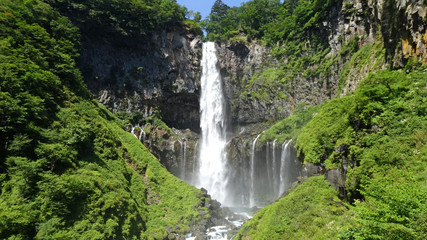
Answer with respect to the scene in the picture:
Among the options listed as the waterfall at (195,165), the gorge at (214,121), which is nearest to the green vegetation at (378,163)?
the gorge at (214,121)

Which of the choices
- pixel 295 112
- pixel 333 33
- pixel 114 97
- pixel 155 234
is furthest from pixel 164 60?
pixel 155 234

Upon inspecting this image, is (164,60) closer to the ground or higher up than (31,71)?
higher up

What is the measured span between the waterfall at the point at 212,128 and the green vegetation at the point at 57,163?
10.2 meters

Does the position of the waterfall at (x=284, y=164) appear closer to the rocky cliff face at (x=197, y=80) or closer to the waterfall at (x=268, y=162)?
the waterfall at (x=268, y=162)

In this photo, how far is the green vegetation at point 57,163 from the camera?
1018 cm

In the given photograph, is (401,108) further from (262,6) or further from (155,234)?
(262,6)

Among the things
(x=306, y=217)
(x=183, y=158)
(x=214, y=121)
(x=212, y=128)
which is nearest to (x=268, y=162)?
(x=183, y=158)

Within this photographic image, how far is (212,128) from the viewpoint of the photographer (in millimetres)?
36719

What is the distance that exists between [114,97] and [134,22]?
1072 centimetres

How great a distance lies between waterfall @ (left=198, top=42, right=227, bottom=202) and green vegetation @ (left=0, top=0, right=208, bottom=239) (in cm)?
1019

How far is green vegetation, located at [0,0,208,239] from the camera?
10.2 m

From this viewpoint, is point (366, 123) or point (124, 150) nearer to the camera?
point (366, 123)

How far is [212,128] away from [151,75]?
1227 cm

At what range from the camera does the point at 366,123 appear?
29.2 feet
